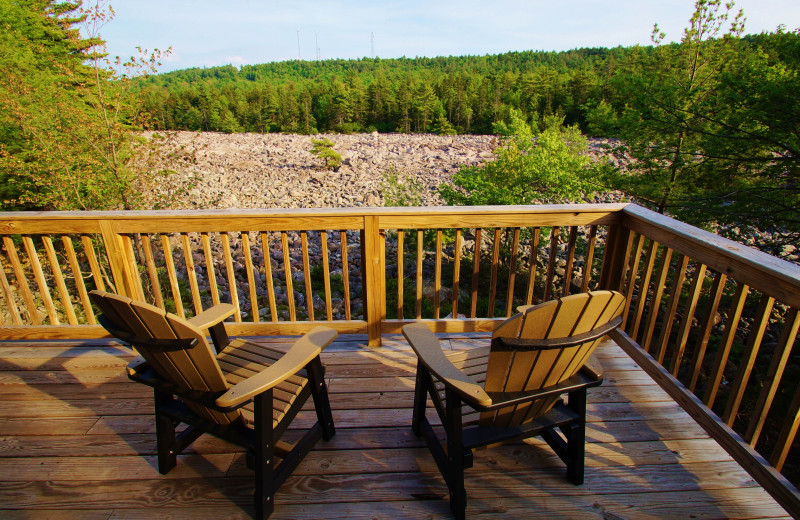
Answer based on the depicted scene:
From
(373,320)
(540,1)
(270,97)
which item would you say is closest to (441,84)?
(270,97)

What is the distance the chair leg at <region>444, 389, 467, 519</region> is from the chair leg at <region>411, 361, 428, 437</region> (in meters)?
0.29

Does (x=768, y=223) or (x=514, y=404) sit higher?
(x=514, y=404)

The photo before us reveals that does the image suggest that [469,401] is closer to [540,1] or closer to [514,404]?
[514,404]

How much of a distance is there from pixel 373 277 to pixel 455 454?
1.31 metres

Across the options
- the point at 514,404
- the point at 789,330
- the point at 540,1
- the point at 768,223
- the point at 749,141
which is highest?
the point at 540,1

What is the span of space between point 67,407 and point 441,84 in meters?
49.8

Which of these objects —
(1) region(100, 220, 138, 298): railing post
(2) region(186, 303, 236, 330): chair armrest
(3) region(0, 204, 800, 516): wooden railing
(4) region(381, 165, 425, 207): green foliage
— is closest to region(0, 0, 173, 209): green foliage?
(3) region(0, 204, 800, 516): wooden railing

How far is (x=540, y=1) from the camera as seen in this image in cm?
641

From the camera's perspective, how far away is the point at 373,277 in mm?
2582

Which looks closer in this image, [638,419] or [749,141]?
[638,419]

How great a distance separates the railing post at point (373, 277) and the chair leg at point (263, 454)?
1.21 meters

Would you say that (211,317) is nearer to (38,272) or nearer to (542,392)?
(542,392)

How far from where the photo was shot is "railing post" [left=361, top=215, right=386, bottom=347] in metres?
2.49

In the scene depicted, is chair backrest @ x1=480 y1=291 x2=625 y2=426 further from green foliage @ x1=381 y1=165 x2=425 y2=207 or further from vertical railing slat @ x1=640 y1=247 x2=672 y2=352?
green foliage @ x1=381 y1=165 x2=425 y2=207
